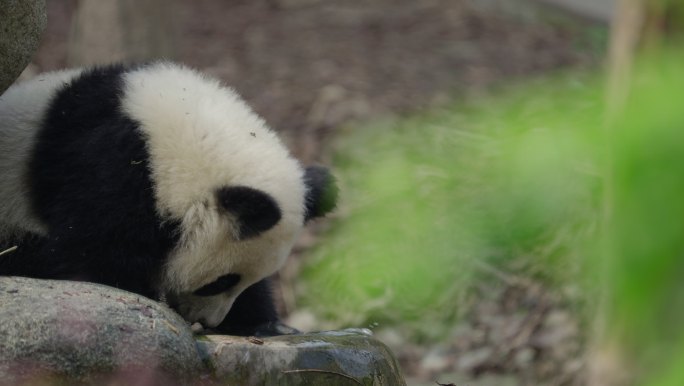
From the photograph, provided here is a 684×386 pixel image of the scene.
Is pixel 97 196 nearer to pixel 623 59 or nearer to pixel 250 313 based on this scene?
pixel 250 313

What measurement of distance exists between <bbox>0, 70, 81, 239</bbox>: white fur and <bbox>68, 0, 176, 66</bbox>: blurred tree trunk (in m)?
2.86

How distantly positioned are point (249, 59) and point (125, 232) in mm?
7000

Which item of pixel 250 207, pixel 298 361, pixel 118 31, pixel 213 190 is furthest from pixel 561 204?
pixel 118 31

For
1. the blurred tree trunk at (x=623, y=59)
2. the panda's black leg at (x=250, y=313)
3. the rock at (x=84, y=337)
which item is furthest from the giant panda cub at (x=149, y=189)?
the blurred tree trunk at (x=623, y=59)

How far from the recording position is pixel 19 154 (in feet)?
15.0

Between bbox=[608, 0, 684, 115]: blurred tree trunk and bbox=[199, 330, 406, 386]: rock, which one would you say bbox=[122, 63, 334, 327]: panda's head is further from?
bbox=[608, 0, 684, 115]: blurred tree trunk

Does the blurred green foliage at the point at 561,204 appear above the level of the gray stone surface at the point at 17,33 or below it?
above

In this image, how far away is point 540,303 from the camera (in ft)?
23.1

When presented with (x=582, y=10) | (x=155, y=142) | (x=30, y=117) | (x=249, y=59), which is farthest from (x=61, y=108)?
(x=582, y=10)

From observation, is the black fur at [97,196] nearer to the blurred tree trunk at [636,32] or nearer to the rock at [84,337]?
the rock at [84,337]

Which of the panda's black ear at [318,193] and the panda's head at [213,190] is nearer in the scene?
the panda's head at [213,190]

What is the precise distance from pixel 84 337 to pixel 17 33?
159 centimetres

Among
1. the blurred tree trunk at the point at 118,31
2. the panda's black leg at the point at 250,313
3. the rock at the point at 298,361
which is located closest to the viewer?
the rock at the point at 298,361

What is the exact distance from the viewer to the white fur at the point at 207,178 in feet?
14.3
